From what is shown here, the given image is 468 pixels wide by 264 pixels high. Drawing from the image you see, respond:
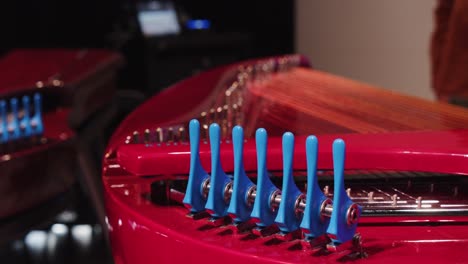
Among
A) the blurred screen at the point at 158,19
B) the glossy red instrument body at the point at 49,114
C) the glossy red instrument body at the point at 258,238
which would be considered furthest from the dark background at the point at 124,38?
the glossy red instrument body at the point at 258,238

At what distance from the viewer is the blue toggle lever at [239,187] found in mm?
947

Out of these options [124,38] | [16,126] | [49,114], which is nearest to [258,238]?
[16,126]

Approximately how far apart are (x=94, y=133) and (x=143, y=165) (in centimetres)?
141

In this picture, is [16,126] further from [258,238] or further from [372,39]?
[372,39]

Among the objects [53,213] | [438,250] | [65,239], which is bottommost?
[65,239]

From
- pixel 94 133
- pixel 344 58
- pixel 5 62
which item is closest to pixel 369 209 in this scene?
pixel 94 133

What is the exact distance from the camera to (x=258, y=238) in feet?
3.10

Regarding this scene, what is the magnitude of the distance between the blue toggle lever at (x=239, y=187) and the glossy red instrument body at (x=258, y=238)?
0.11ft

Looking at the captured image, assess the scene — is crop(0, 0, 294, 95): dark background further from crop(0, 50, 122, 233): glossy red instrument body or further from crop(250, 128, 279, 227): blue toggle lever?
crop(250, 128, 279, 227): blue toggle lever

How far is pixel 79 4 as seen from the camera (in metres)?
5.40

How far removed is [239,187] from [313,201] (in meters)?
0.12

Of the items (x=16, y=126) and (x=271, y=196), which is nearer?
(x=271, y=196)

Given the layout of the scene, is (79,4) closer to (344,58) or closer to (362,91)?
(344,58)

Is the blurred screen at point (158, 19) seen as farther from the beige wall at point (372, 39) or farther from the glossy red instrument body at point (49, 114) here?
the glossy red instrument body at point (49, 114)
